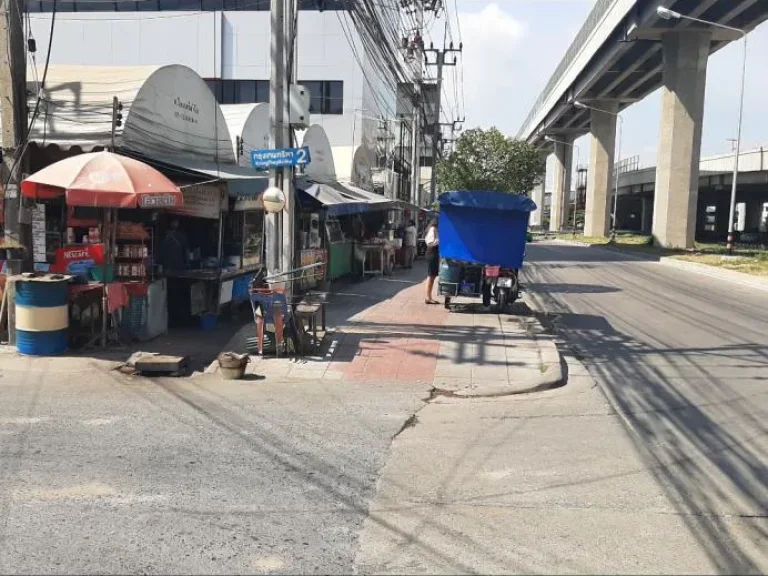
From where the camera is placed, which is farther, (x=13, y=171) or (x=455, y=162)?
(x=455, y=162)

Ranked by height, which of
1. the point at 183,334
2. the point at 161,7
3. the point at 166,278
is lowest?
the point at 183,334

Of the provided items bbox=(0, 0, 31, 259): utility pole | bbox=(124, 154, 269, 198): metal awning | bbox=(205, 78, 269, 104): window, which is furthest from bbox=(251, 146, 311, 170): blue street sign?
bbox=(205, 78, 269, 104): window

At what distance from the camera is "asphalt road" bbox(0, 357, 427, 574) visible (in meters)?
3.83

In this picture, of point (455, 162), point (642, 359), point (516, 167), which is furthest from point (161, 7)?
Answer: point (642, 359)

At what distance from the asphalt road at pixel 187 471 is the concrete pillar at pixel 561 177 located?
282ft

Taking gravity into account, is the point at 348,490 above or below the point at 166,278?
below

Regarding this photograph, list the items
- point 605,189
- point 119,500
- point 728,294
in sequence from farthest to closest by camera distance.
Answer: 1. point 605,189
2. point 728,294
3. point 119,500

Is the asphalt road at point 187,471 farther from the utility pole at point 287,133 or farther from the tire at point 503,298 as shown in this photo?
the tire at point 503,298

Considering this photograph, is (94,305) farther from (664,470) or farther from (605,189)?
(605,189)

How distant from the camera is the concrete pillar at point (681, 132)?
38.6m

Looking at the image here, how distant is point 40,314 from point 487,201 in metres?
8.51

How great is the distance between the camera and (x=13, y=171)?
948 centimetres

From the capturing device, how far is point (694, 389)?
8.05 metres

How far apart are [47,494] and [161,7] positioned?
40.5 meters
